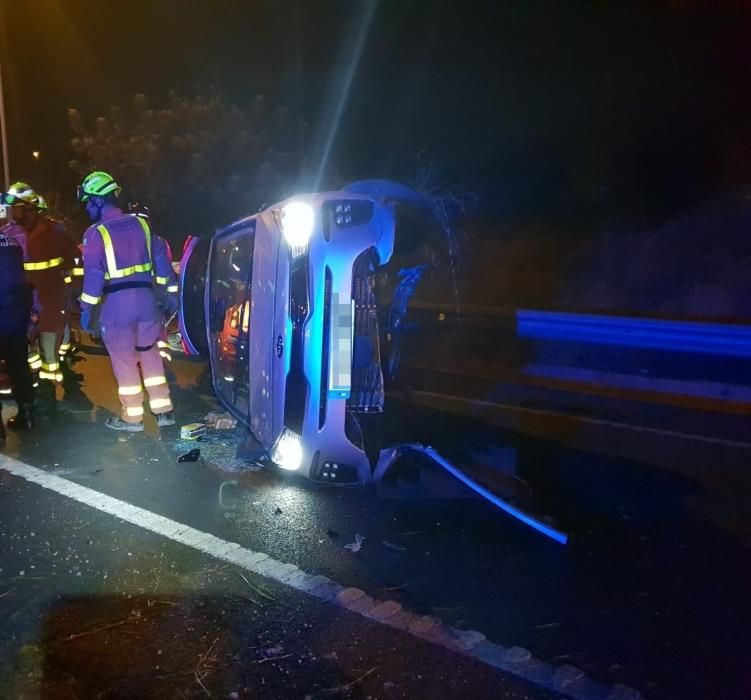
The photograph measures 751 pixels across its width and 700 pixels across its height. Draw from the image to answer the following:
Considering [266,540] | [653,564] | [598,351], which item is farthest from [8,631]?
[598,351]

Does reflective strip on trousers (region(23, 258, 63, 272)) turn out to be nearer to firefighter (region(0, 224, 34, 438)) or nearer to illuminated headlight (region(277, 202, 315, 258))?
firefighter (region(0, 224, 34, 438))

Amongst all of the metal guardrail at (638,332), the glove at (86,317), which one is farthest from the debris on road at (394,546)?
the metal guardrail at (638,332)

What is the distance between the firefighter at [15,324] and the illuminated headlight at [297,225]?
248 centimetres

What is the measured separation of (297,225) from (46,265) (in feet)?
10.1

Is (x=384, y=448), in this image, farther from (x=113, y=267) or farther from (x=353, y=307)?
(x=113, y=267)

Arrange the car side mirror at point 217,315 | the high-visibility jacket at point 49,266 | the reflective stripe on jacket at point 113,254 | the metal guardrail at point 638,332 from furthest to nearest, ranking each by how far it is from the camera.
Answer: the metal guardrail at point 638,332 → the high-visibility jacket at point 49,266 → the car side mirror at point 217,315 → the reflective stripe on jacket at point 113,254

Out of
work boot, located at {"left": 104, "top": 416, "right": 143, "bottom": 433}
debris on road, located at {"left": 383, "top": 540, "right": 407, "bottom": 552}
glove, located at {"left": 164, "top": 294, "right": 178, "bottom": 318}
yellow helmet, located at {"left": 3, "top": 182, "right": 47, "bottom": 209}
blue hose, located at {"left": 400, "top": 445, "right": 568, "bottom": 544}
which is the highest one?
yellow helmet, located at {"left": 3, "top": 182, "right": 47, "bottom": 209}

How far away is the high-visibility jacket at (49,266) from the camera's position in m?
6.29

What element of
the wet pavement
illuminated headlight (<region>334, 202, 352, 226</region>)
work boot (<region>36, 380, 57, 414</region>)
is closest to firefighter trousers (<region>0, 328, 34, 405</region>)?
work boot (<region>36, 380, 57, 414</region>)

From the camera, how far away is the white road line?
282 centimetres

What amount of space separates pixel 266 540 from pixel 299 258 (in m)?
1.50

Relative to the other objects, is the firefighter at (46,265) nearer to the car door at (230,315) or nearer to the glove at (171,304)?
the glove at (171,304)

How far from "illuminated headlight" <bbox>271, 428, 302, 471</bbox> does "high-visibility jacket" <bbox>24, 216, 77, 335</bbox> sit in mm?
2833

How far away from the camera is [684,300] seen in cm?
1276
